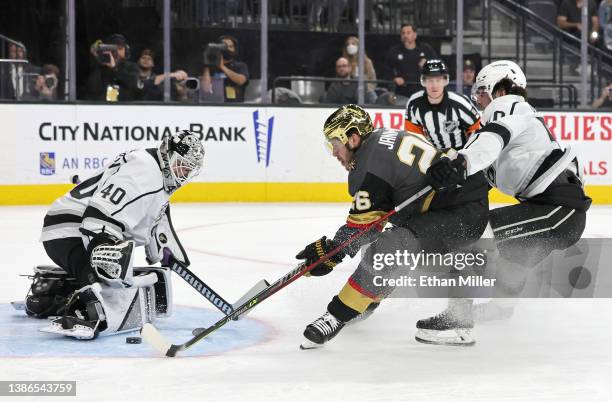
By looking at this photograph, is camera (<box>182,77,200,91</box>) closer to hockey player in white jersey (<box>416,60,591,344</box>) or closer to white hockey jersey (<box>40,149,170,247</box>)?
white hockey jersey (<box>40,149,170,247</box>)

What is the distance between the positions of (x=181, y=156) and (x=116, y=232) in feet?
1.11

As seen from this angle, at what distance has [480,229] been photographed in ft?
11.9

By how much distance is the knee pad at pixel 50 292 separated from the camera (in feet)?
12.8

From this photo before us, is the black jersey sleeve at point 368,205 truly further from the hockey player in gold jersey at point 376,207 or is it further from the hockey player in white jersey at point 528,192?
the hockey player in white jersey at point 528,192

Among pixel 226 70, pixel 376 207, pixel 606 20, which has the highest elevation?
pixel 606 20

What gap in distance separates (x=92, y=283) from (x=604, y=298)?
221 cm

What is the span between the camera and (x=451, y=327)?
11.9ft

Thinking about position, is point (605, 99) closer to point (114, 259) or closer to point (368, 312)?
point (368, 312)

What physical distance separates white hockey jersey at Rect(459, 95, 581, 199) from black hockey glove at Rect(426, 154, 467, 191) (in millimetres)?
385

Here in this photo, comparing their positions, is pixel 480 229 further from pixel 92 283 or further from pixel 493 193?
pixel 493 193

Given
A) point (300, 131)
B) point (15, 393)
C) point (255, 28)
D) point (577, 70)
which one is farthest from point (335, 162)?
point (15, 393)

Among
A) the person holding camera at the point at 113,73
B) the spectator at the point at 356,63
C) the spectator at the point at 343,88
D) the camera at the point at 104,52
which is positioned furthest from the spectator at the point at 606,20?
the camera at the point at 104,52

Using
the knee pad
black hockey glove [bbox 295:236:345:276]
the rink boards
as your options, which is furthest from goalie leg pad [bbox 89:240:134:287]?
the rink boards

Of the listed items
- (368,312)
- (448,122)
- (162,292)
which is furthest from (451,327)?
(448,122)
